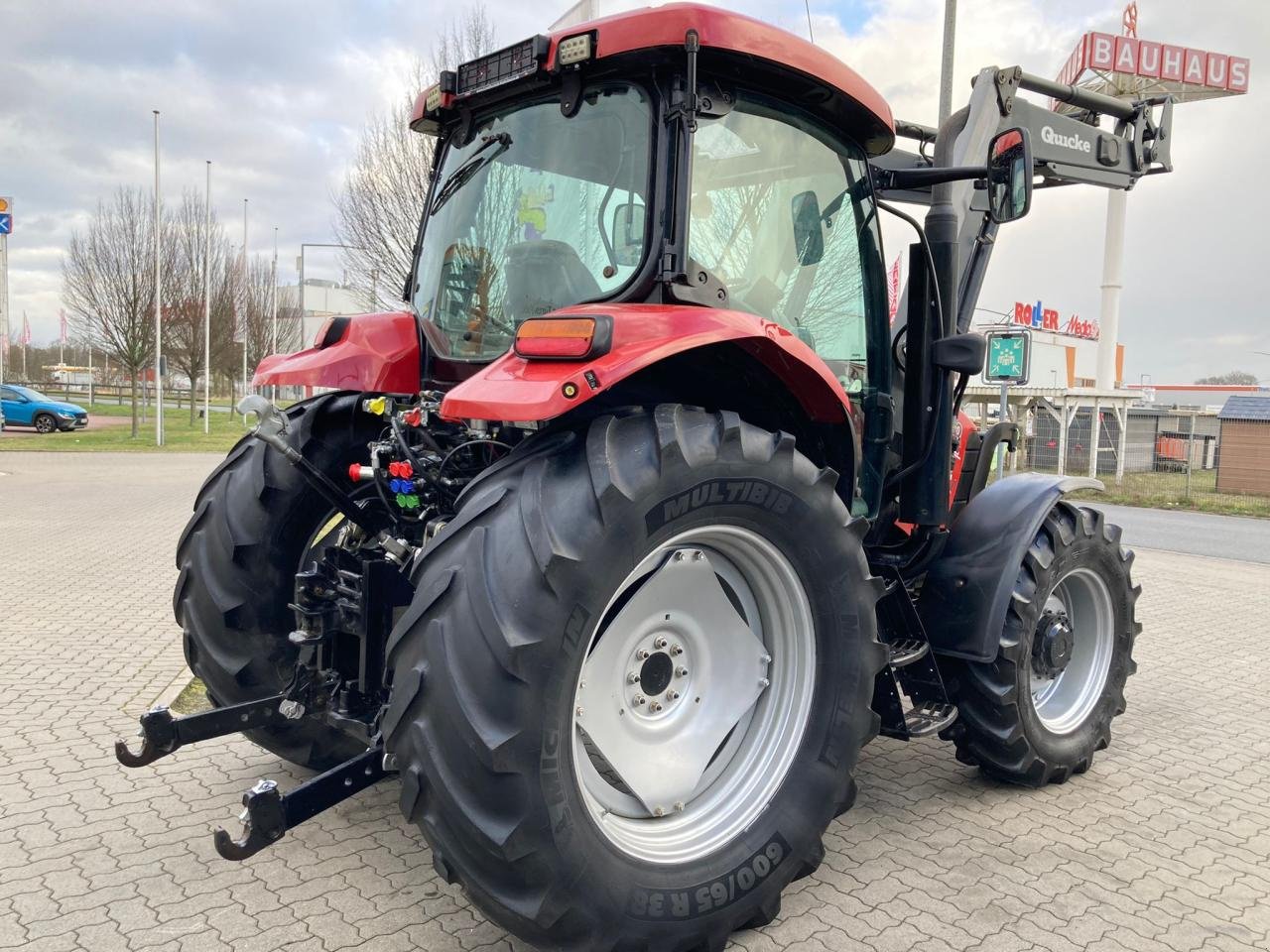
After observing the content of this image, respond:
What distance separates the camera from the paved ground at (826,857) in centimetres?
276

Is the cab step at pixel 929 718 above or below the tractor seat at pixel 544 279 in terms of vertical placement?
below

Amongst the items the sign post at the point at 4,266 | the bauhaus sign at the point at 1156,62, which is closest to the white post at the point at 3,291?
the sign post at the point at 4,266

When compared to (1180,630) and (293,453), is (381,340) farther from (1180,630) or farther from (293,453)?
(1180,630)

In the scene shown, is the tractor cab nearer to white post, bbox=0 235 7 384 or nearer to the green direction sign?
the green direction sign

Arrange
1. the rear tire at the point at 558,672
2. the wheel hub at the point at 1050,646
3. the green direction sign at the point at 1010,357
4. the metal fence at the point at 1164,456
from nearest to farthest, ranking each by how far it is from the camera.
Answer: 1. the rear tire at the point at 558,672
2. the wheel hub at the point at 1050,646
3. the green direction sign at the point at 1010,357
4. the metal fence at the point at 1164,456

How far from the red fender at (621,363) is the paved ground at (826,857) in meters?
1.53

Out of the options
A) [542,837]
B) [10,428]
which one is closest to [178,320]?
[10,428]

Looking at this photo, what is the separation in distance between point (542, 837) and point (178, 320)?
28127 millimetres

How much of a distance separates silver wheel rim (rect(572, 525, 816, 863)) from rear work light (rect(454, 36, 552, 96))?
60.7 inches

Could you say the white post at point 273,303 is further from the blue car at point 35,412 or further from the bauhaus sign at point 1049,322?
the bauhaus sign at point 1049,322

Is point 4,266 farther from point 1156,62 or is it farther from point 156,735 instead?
point 1156,62

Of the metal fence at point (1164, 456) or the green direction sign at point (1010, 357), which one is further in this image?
the metal fence at point (1164, 456)

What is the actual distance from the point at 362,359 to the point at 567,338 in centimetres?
131

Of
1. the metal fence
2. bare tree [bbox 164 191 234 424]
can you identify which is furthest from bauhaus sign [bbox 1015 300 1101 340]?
bare tree [bbox 164 191 234 424]
